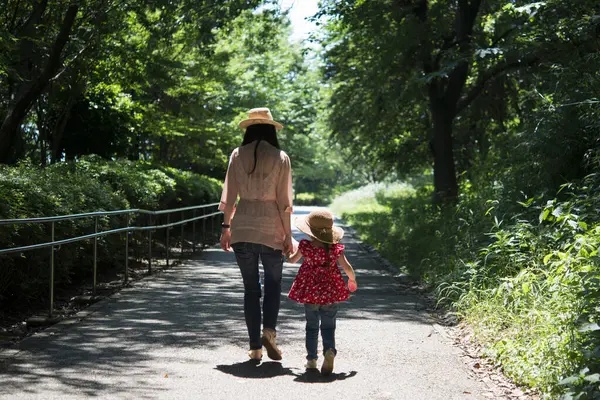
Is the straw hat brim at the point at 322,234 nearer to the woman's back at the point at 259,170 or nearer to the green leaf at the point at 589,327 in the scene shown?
the woman's back at the point at 259,170

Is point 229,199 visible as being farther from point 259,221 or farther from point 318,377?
point 318,377

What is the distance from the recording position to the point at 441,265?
38.4ft

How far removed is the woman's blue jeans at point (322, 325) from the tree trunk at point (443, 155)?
45.7 feet

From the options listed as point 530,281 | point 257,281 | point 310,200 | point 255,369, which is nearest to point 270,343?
point 255,369

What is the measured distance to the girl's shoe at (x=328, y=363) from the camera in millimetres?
5906

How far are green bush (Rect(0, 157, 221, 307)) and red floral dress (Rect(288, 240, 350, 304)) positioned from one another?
10.1 ft

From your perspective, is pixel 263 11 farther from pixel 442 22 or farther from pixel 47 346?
pixel 47 346

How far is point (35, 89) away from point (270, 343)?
8947 mm

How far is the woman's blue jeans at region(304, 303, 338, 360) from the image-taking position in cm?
600

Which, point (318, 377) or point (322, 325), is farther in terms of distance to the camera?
point (322, 325)

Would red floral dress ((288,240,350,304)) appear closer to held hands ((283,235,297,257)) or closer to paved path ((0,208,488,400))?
held hands ((283,235,297,257))

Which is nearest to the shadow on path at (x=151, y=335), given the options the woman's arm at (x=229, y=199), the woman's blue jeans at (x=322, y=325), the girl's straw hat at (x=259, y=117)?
the woman's blue jeans at (x=322, y=325)

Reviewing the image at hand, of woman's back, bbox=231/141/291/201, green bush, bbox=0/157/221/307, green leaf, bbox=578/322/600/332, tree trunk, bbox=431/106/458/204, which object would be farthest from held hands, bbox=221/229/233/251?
tree trunk, bbox=431/106/458/204

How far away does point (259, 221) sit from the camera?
6.16 m
